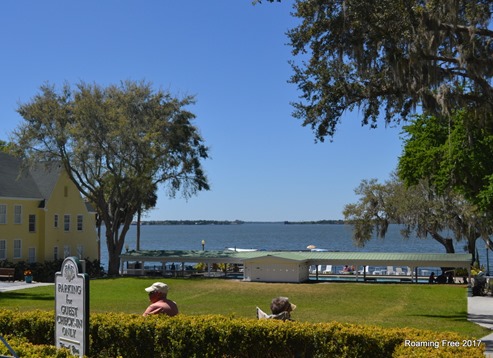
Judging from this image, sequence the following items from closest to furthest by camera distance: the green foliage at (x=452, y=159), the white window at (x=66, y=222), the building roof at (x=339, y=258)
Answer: the green foliage at (x=452, y=159) → the building roof at (x=339, y=258) → the white window at (x=66, y=222)

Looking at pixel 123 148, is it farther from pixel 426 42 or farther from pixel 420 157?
pixel 426 42

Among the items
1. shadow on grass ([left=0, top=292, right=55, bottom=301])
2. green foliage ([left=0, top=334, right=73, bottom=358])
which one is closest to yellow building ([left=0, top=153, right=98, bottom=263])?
shadow on grass ([left=0, top=292, right=55, bottom=301])

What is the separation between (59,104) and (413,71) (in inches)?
1450

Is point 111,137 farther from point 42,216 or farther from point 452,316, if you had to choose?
point 452,316

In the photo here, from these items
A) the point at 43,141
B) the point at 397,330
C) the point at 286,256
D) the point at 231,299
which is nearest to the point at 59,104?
the point at 43,141

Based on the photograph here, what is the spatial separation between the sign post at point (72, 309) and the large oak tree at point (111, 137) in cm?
3578

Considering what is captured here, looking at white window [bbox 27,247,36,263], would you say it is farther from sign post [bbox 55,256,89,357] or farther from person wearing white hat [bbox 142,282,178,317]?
sign post [bbox 55,256,89,357]

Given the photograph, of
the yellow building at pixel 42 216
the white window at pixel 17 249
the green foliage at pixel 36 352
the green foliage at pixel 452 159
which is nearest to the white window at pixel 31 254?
the yellow building at pixel 42 216

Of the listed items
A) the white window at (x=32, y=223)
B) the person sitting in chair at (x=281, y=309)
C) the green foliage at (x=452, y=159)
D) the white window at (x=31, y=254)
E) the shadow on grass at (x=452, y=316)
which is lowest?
the shadow on grass at (x=452, y=316)

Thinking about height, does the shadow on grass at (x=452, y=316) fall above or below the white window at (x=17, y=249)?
below

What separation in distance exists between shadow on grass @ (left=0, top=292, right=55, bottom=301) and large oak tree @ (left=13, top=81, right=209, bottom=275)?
16.1 m

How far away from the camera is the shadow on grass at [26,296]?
29.9 metres

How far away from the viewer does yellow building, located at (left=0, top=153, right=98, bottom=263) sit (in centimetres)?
4741

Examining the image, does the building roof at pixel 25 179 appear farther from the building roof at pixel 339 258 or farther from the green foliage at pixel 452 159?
the green foliage at pixel 452 159
